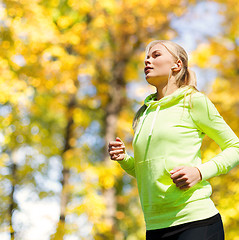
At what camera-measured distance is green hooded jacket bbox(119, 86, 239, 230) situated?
1777mm

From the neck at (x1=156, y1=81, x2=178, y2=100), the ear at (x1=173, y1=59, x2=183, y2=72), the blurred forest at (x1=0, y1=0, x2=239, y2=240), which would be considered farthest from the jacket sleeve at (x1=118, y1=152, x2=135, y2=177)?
the blurred forest at (x1=0, y1=0, x2=239, y2=240)

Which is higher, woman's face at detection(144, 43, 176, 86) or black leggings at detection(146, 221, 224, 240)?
woman's face at detection(144, 43, 176, 86)

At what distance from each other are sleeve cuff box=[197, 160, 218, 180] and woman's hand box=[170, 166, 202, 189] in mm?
33

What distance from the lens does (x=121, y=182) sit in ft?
44.9

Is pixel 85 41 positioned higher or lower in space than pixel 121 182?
higher

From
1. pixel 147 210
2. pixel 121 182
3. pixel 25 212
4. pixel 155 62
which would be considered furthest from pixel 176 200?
pixel 121 182

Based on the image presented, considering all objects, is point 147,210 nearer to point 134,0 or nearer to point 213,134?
point 213,134

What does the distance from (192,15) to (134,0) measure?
1.34 meters

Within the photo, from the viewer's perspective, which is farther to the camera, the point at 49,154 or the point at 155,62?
the point at 49,154


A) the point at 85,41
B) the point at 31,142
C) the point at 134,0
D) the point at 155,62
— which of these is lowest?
the point at 155,62

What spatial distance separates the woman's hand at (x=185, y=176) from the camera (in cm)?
166

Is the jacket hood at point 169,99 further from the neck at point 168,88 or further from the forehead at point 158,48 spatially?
the forehead at point 158,48

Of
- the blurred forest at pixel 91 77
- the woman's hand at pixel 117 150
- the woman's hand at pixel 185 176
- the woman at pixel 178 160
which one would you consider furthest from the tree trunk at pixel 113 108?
the woman's hand at pixel 185 176

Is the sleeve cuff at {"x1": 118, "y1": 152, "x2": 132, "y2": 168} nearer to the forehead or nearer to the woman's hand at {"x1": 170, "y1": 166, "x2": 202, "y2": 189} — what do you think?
the woman's hand at {"x1": 170, "y1": 166, "x2": 202, "y2": 189}
